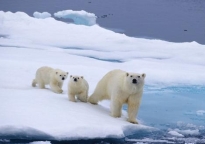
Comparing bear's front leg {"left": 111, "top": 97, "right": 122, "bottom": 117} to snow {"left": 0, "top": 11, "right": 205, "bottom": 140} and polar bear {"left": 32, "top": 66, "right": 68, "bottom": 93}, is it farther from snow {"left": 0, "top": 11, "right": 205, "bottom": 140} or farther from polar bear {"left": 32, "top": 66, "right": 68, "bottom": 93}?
polar bear {"left": 32, "top": 66, "right": 68, "bottom": 93}

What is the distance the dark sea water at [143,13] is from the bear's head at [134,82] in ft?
64.4

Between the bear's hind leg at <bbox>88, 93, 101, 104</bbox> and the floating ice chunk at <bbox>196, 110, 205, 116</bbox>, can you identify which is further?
the floating ice chunk at <bbox>196, 110, 205, 116</bbox>

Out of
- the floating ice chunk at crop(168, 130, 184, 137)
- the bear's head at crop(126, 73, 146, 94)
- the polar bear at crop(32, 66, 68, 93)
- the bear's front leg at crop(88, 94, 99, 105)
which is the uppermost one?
the polar bear at crop(32, 66, 68, 93)

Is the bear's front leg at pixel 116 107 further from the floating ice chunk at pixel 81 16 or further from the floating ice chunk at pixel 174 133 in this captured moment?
the floating ice chunk at pixel 81 16

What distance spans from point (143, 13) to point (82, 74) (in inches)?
1118

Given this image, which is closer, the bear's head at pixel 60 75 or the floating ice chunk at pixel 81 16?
the bear's head at pixel 60 75

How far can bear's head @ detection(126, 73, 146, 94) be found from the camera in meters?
4.92

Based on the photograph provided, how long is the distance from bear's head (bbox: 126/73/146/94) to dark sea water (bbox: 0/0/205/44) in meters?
19.6

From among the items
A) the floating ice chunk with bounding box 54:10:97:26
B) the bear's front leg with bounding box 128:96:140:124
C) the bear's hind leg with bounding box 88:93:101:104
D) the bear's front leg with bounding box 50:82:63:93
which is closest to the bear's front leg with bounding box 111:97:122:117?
the bear's front leg with bounding box 128:96:140:124

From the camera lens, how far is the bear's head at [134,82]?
16.1 ft

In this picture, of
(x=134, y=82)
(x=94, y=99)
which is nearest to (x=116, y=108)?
(x=134, y=82)

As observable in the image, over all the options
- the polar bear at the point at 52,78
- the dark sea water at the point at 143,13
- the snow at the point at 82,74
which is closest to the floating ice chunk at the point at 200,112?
the snow at the point at 82,74

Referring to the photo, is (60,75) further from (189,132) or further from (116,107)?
(189,132)

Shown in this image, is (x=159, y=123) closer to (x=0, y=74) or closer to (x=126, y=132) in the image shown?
(x=126, y=132)
